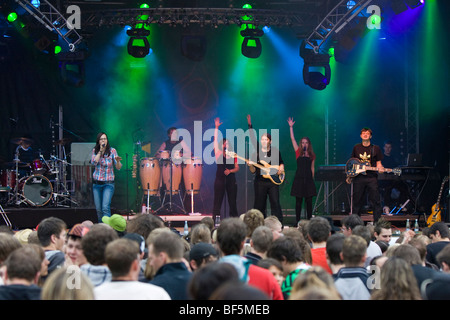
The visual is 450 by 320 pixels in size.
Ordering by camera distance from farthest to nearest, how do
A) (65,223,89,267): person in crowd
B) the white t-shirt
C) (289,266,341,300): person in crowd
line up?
(65,223,89,267): person in crowd
the white t-shirt
(289,266,341,300): person in crowd

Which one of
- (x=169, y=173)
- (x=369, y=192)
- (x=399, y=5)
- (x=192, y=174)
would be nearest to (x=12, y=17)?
(x=169, y=173)

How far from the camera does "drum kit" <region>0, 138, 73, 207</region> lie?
13156mm

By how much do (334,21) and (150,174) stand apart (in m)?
5.83

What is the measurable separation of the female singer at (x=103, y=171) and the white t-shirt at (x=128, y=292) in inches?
303

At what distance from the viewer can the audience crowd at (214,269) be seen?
2.88 meters

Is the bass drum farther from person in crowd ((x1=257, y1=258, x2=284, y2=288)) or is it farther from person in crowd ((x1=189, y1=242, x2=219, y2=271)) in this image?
person in crowd ((x1=257, y1=258, x2=284, y2=288))

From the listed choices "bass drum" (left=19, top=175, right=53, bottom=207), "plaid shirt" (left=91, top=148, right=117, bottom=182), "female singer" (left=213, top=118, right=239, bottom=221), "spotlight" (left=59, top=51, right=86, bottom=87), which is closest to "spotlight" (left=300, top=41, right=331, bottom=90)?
"female singer" (left=213, top=118, right=239, bottom=221)

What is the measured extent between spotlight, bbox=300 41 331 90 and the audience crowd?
9.04 m

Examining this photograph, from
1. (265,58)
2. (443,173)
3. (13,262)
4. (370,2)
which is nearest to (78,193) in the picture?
(265,58)

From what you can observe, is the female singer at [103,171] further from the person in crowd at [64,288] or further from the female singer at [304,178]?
the person in crowd at [64,288]

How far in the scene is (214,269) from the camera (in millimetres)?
2678

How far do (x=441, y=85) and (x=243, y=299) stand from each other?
13383 mm
